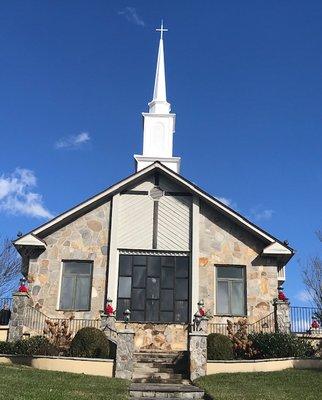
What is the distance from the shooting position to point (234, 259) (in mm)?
22625

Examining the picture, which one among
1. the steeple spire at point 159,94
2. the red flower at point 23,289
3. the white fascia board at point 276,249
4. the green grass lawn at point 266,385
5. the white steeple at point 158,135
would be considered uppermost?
the steeple spire at point 159,94

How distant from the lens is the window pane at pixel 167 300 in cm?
2205

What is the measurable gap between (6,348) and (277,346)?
889 centimetres

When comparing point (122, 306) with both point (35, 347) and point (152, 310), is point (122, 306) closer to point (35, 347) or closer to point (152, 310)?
point (152, 310)

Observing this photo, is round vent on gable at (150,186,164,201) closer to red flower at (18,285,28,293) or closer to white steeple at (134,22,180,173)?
red flower at (18,285,28,293)

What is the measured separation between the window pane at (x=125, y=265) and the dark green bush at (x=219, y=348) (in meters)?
5.05

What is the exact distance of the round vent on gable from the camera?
915 inches

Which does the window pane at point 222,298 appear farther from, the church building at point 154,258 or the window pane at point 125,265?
the window pane at point 125,265

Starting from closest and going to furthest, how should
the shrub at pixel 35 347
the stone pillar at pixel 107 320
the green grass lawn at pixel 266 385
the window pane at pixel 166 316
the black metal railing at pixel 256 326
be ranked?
the green grass lawn at pixel 266 385 → the shrub at pixel 35 347 → the stone pillar at pixel 107 320 → the black metal railing at pixel 256 326 → the window pane at pixel 166 316

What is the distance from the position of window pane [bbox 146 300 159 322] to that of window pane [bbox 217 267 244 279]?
106 inches

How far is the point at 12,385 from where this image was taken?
13.3 meters

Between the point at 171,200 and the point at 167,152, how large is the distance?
26.3 ft

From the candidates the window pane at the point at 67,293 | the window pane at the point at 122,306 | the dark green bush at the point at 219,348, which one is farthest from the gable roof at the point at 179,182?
the dark green bush at the point at 219,348

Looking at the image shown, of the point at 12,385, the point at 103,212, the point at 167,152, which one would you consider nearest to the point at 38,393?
the point at 12,385
